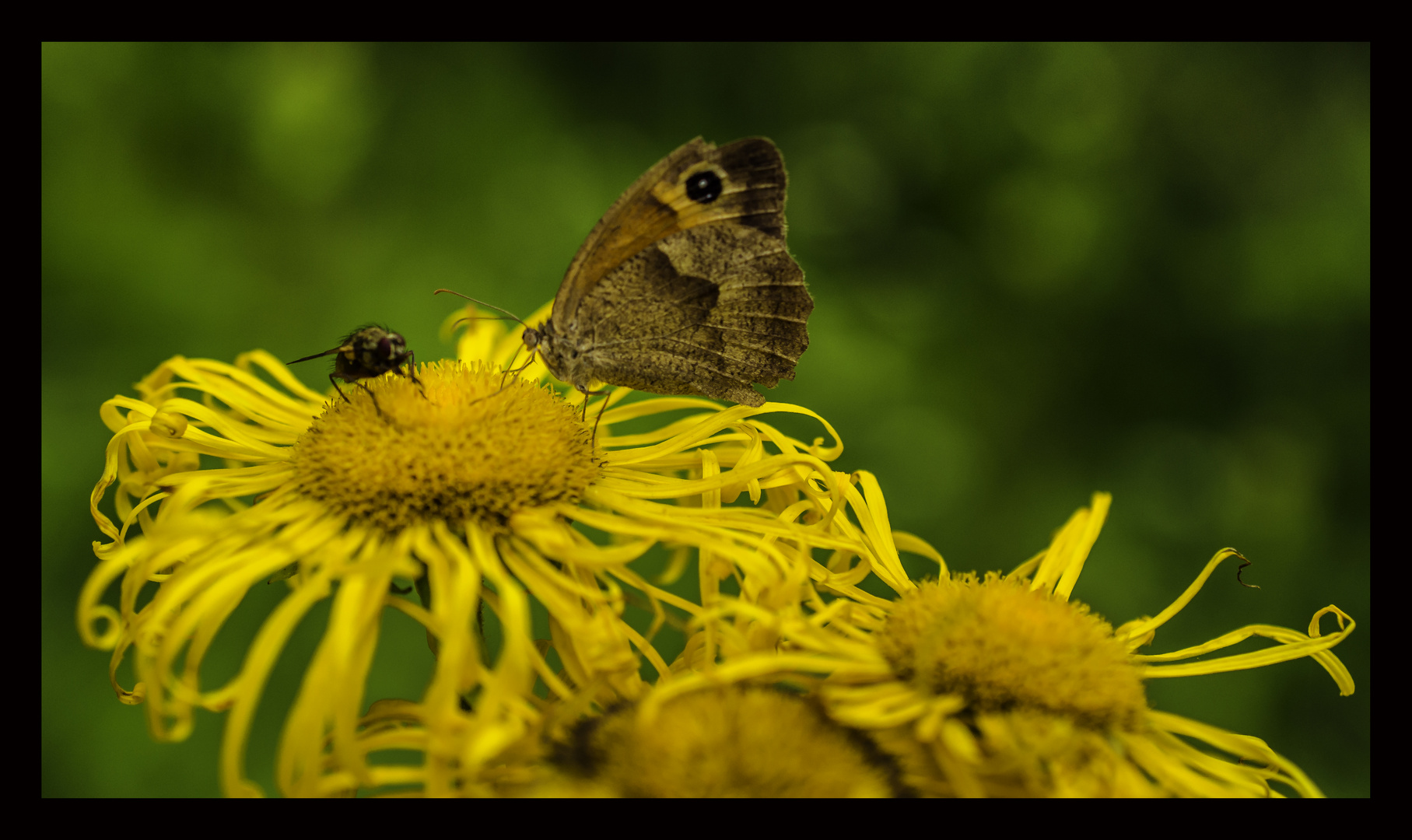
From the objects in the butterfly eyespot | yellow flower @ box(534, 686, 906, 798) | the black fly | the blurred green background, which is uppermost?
the blurred green background

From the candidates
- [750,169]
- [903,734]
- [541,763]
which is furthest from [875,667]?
[750,169]

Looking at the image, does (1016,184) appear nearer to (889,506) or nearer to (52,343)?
(889,506)

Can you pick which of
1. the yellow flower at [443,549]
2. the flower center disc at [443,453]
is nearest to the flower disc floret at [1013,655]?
the yellow flower at [443,549]

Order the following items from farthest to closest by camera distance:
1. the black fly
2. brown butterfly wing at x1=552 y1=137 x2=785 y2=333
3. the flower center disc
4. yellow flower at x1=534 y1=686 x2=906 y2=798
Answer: brown butterfly wing at x1=552 y1=137 x2=785 y2=333, the black fly, the flower center disc, yellow flower at x1=534 y1=686 x2=906 y2=798

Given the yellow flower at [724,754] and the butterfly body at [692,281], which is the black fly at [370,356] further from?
the yellow flower at [724,754]

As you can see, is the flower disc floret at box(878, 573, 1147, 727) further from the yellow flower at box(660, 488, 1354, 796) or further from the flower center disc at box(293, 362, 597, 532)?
the flower center disc at box(293, 362, 597, 532)

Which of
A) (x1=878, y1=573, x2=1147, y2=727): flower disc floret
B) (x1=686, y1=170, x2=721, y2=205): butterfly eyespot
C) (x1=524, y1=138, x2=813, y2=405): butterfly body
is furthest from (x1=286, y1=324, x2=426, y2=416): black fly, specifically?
(x1=878, y1=573, x2=1147, y2=727): flower disc floret

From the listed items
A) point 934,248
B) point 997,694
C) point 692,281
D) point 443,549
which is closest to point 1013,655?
point 997,694
